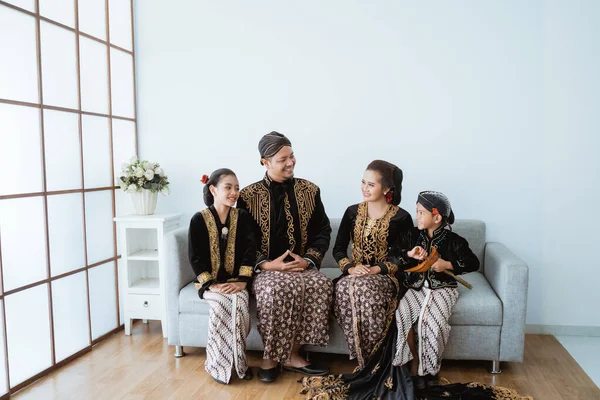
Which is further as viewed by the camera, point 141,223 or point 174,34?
point 174,34

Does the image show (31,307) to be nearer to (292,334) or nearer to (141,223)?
(141,223)

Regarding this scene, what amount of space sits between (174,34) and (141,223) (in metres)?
1.42

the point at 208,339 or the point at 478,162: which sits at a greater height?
the point at 478,162

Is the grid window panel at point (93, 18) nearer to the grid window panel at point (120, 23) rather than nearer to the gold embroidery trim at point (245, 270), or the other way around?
the grid window panel at point (120, 23)

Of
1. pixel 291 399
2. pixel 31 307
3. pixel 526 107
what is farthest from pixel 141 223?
pixel 526 107

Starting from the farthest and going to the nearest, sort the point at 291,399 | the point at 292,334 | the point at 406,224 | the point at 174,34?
the point at 174,34
the point at 406,224
the point at 292,334
the point at 291,399

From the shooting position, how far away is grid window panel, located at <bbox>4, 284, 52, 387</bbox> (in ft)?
8.78

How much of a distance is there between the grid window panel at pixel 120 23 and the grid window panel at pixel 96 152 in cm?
61

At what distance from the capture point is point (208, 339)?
2746mm

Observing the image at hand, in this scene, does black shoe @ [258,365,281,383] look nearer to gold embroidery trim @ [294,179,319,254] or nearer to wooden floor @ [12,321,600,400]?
wooden floor @ [12,321,600,400]

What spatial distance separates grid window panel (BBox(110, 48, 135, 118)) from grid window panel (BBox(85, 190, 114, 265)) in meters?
0.62

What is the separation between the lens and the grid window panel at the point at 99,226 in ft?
11.0

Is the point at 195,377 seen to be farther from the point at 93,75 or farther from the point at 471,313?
the point at 93,75

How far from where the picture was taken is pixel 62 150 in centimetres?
307
